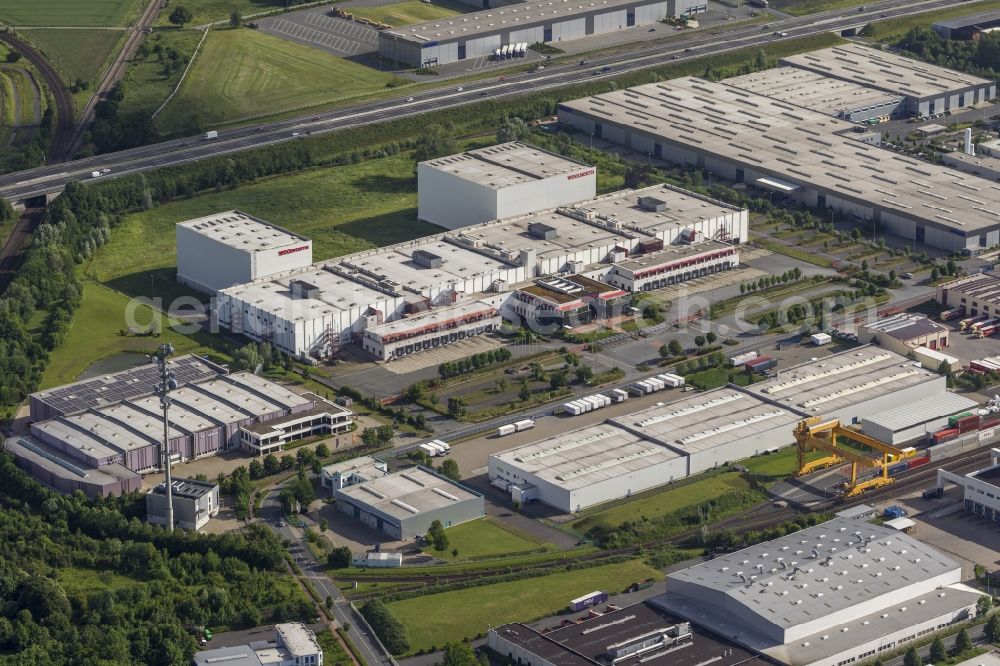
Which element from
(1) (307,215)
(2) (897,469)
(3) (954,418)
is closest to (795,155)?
(1) (307,215)

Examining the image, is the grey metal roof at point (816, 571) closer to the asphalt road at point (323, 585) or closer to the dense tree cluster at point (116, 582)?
the asphalt road at point (323, 585)

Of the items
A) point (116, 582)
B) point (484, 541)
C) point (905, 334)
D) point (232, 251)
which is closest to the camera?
point (116, 582)

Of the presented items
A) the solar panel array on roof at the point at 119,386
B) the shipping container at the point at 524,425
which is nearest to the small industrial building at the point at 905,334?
the shipping container at the point at 524,425

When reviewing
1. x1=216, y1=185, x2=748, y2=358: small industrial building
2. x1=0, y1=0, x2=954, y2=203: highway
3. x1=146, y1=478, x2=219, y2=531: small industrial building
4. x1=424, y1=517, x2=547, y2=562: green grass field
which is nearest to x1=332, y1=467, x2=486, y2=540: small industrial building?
x1=424, y1=517, x2=547, y2=562: green grass field

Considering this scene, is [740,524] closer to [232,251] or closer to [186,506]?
[186,506]

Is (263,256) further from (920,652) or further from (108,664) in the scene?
(920,652)

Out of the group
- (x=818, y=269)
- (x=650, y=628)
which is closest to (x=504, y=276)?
(x=818, y=269)

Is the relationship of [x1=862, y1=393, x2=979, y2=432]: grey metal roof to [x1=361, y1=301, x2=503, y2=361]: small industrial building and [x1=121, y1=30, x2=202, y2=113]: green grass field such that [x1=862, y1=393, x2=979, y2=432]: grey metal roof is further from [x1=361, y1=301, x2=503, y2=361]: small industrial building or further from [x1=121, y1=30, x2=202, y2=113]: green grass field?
[x1=121, y1=30, x2=202, y2=113]: green grass field
